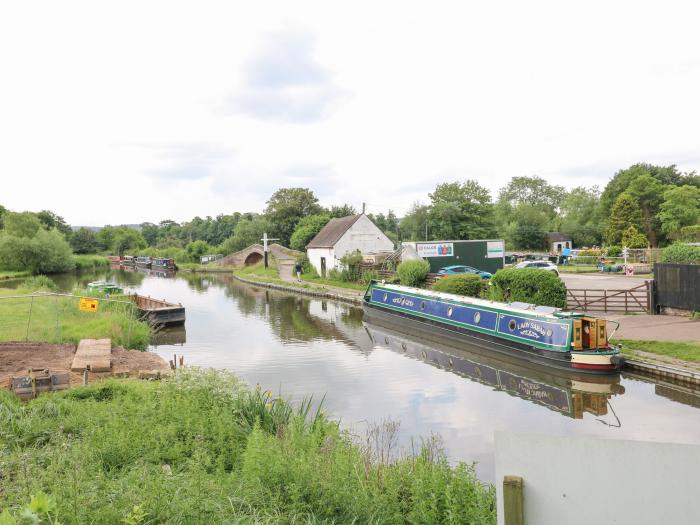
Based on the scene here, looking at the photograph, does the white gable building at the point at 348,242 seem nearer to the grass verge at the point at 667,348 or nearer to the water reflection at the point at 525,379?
the water reflection at the point at 525,379

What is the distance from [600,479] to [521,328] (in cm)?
1389

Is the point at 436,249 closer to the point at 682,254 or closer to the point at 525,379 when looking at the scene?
the point at 682,254

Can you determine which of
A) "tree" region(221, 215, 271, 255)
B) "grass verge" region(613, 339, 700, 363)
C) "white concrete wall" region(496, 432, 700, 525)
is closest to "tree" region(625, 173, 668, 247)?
"tree" region(221, 215, 271, 255)

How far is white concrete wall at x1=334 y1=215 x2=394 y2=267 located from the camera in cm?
3859

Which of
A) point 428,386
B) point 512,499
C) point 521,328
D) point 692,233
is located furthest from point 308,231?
point 512,499

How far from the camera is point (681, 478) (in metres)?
2.29

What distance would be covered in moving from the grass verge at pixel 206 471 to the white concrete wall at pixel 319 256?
30877mm

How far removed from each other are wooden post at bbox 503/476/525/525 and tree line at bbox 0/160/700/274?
46148 millimetres

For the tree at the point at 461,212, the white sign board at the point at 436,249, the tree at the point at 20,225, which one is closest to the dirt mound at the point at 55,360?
the white sign board at the point at 436,249

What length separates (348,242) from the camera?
38656 mm

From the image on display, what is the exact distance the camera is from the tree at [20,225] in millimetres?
63688

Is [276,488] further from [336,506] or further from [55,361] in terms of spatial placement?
[55,361]

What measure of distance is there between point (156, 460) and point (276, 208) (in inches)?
2246

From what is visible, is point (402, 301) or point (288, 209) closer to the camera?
point (402, 301)
